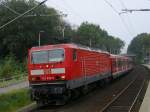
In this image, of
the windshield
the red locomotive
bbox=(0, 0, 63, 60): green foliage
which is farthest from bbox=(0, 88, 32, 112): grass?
bbox=(0, 0, 63, 60): green foliage

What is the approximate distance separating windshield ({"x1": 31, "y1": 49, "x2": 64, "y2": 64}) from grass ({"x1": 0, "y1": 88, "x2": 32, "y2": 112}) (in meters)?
2.32

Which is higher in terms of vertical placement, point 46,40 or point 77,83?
point 46,40

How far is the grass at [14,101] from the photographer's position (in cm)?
2165

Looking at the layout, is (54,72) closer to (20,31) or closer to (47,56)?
(47,56)

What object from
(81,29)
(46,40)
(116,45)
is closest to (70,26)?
(81,29)

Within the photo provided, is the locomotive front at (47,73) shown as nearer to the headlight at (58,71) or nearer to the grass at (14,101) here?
the headlight at (58,71)

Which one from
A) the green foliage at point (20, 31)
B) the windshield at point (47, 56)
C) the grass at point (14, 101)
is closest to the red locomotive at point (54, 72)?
the windshield at point (47, 56)

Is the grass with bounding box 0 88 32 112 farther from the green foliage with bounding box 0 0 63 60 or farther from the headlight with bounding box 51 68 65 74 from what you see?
the green foliage with bounding box 0 0 63 60

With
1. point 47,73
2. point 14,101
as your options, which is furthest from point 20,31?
point 47,73

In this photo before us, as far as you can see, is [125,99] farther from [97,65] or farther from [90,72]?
[97,65]

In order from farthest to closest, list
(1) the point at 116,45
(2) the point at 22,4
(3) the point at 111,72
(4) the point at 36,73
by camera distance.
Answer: (1) the point at 116,45 → (2) the point at 22,4 → (3) the point at 111,72 → (4) the point at 36,73

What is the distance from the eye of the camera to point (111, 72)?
137ft

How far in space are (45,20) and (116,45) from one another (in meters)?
106

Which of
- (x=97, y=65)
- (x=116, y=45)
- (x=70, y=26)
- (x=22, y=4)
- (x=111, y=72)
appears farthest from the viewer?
(x=116, y=45)
